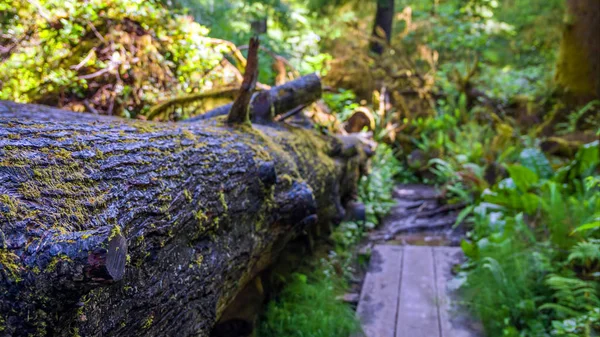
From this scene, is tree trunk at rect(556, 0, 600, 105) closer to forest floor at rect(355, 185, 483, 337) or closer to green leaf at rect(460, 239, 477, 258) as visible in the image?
forest floor at rect(355, 185, 483, 337)

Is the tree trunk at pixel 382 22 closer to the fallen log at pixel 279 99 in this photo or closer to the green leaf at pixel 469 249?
the fallen log at pixel 279 99

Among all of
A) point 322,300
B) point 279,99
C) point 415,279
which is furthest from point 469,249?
point 279,99

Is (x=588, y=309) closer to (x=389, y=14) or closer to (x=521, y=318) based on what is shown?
(x=521, y=318)

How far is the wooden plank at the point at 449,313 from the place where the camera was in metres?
3.55

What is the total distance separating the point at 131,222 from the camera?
1745 millimetres

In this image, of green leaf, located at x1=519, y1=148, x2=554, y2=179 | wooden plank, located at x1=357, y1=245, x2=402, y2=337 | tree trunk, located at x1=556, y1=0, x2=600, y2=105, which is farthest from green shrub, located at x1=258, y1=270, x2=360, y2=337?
tree trunk, located at x1=556, y1=0, x2=600, y2=105

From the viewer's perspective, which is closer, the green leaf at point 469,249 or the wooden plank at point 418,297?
the wooden plank at point 418,297

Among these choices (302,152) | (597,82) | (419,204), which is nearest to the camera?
(302,152)

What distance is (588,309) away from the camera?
10.6 feet

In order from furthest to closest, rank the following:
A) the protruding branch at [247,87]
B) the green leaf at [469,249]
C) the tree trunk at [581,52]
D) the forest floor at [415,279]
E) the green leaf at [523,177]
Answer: the tree trunk at [581,52] < the green leaf at [523,177] < the green leaf at [469,249] < the forest floor at [415,279] < the protruding branch at [247,87]

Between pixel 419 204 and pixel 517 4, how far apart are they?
9.34 m

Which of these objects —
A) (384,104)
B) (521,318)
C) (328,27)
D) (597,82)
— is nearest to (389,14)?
(328,27)

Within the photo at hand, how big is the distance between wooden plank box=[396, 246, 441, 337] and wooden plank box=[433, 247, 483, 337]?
52 millimetres

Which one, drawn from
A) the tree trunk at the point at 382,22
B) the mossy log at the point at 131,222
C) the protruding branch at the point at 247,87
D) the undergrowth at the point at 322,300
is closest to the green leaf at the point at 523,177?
the undergrowth at the point at 322,300
